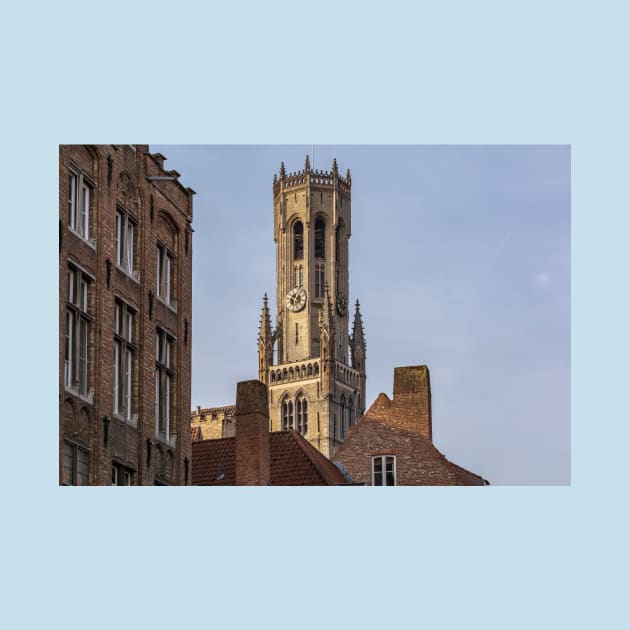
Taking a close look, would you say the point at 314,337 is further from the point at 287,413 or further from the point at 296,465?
the point at 296,465

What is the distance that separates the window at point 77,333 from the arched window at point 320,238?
82.6 meters

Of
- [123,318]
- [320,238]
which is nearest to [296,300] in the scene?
[320,238]

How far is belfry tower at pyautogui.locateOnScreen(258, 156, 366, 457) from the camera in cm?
10956

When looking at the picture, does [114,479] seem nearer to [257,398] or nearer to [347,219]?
[257,398]

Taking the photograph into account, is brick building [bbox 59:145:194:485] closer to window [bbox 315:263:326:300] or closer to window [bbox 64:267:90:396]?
window [bbox 64:267:90:396]

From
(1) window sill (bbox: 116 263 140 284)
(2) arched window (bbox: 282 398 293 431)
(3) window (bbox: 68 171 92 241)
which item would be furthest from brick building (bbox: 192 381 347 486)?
(2) arched window (bbox: 282 398 293 431)

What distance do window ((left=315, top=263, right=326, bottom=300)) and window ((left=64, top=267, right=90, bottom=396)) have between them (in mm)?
84834

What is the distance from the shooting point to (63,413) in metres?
24.8

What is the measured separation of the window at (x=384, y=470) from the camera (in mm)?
37375

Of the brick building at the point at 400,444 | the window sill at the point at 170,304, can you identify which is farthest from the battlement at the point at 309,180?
the window sill at the point at 170,304

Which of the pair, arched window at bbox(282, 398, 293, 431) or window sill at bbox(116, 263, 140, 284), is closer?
window sill at bbox(116, 263, 140, 284)

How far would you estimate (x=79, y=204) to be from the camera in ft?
85.7

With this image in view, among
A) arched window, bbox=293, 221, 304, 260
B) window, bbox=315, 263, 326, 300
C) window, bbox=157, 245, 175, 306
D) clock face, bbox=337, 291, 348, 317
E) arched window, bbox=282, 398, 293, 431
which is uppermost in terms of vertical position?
arched window, bbox=293, 221, 304, 260

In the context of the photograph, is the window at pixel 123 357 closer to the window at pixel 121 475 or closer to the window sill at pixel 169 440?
the window at pixel 121 475
